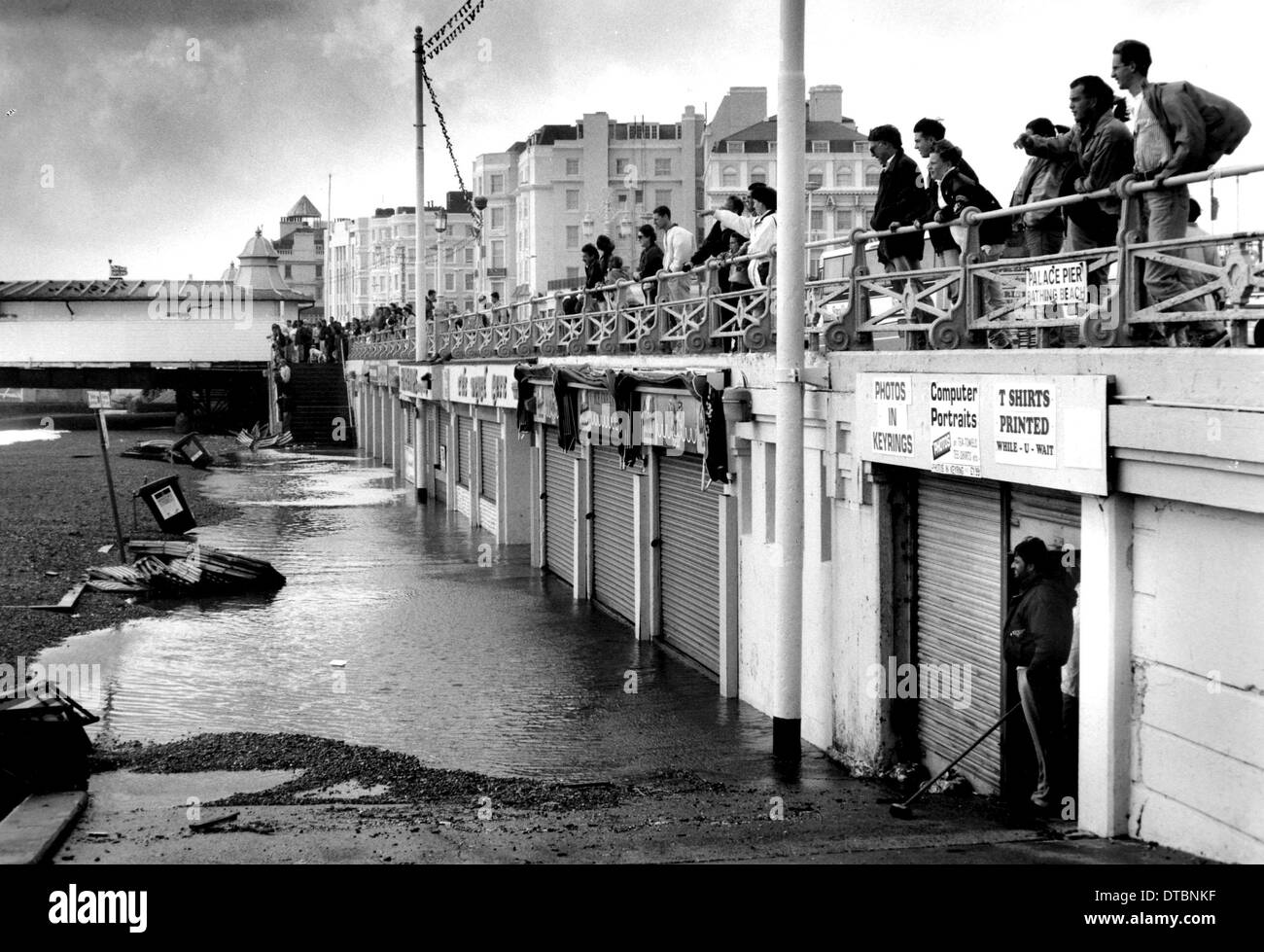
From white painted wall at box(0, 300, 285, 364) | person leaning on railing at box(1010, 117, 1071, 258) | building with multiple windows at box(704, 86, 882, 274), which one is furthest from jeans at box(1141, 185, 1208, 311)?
white painted wall at box(0, 300, 285, 364)

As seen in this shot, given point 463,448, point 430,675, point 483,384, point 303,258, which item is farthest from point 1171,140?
point 303,258

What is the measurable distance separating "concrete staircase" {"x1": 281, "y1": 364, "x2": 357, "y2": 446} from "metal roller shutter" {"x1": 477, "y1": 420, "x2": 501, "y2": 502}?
32339 millimetres

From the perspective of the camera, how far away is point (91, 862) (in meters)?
8.95

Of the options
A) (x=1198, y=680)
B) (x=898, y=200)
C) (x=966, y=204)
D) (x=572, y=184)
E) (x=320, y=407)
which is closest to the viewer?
(x=1198, y=680)

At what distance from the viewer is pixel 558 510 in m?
24.3

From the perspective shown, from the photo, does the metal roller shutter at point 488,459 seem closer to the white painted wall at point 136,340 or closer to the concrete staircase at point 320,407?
the concrete staircase at point 320,407

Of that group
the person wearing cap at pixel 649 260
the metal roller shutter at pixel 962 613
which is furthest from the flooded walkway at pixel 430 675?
the person wearing cap at pixel 649 260

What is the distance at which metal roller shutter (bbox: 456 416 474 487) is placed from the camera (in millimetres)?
33719

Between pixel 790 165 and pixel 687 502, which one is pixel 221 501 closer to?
pixel 687 502

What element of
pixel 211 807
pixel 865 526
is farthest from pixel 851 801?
pixel 211 807

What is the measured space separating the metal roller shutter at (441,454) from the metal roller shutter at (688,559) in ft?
65.0

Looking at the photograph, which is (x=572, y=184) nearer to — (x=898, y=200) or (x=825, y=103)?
(x=825, y=103)

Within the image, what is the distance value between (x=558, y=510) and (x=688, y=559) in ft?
25.2

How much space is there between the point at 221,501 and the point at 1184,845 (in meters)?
31.3
